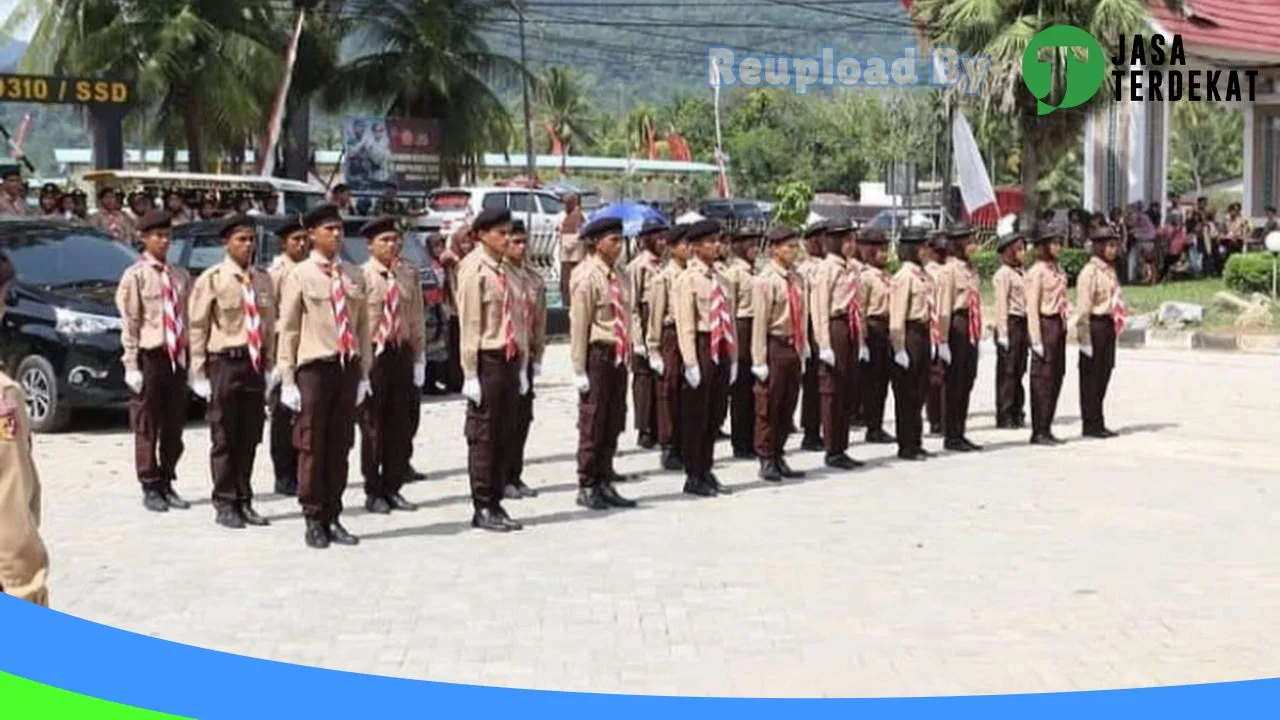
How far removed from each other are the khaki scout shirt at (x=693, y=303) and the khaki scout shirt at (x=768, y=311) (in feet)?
0.94

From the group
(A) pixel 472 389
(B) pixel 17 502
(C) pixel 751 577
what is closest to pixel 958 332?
(A) pixel 472 389

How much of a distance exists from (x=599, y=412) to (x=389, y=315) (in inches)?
50.4

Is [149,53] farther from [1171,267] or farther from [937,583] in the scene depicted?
[937,583]

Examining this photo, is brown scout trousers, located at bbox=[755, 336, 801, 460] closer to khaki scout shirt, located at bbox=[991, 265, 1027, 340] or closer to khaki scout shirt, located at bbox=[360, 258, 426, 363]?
khaki scout shirt, located at bbox=[360, 258, 426, 363]

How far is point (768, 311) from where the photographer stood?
1179cm

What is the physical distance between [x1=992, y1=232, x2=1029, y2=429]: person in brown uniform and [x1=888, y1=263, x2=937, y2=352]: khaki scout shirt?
1.14 meters

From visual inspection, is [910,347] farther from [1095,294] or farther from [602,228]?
[602,228]

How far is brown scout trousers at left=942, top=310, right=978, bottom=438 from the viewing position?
13469mm

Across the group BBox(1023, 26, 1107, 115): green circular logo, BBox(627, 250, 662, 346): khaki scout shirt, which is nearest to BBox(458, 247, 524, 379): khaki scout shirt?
BBox(627, 250, 662, 346): khaki scout shirt

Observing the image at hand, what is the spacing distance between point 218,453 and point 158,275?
1.20m

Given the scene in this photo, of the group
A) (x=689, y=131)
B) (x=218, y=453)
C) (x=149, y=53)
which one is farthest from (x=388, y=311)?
(x=689, y=131)

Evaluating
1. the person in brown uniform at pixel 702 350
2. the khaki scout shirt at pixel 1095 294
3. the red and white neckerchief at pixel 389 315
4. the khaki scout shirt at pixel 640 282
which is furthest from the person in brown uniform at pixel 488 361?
the khaki scout shirt at pixel 1095 294

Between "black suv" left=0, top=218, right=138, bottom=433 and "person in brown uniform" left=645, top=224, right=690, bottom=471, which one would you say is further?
"black suv" left=0, top=218, right=138, bottom=433

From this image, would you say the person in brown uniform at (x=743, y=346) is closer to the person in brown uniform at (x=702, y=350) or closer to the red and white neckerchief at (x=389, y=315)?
the person in brown uniform at (x=702, y=350)
